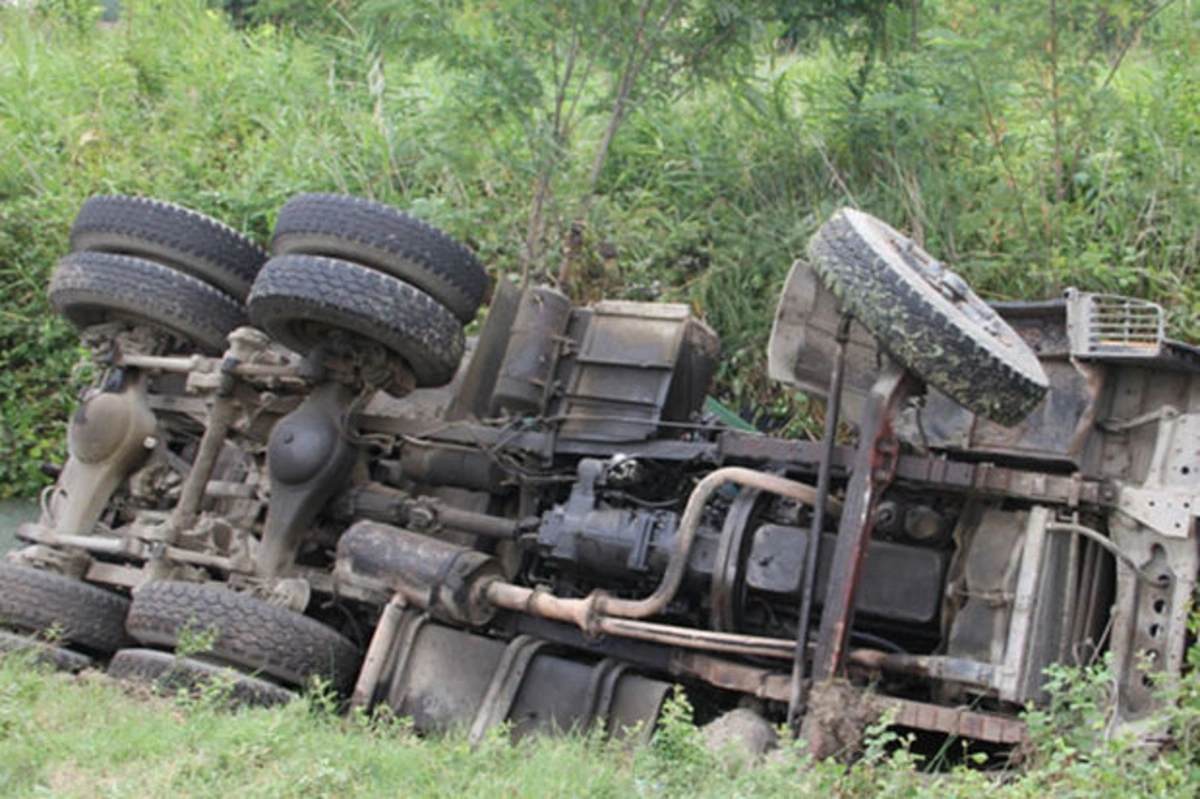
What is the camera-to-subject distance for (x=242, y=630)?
4.92 metres

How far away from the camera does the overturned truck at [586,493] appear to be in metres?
4.22

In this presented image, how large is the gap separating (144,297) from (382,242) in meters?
1.34

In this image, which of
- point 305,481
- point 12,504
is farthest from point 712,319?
point 12,504

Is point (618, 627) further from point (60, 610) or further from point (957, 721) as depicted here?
point (60, 610)

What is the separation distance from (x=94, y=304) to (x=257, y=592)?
1595 mm

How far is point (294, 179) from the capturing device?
Result: 865cm

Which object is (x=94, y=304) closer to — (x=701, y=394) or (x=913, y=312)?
(x=701, y=394)

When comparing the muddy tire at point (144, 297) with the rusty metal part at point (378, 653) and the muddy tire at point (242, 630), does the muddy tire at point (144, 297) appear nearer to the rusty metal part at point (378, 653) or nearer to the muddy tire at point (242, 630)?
the muddy tire at point (242, 630)

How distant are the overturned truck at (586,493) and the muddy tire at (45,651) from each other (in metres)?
0.12

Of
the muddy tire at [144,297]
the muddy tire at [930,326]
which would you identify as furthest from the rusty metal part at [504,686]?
the muddy tire at [144,297]

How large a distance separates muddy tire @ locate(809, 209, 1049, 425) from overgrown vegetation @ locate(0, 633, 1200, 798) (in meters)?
Answer: 0.82

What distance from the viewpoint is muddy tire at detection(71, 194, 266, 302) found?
19.8 feet

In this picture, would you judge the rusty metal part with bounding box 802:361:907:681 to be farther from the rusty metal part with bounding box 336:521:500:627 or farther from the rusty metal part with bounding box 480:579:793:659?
the rusty metal part with bounding box 336:521:500:627

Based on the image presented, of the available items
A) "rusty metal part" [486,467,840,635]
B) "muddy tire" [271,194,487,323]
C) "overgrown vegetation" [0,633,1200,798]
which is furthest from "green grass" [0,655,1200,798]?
"muddy tire" [271,194,487,323]
